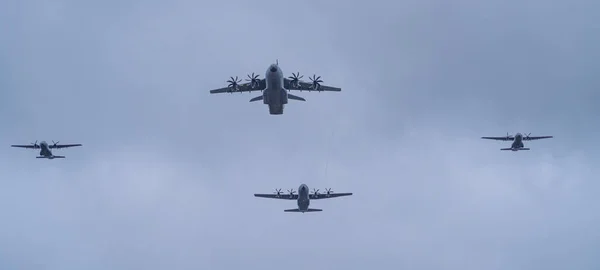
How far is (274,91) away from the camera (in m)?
74.6

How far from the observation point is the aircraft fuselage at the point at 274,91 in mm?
71062

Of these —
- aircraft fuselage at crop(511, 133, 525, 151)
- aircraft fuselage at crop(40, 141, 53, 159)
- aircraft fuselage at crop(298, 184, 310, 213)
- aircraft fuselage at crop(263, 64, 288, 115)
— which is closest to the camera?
aircraft fuselage at crop(263, 64, 288, 115)

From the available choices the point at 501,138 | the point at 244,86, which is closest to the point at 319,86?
the point at 244,86

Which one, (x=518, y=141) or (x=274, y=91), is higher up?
(x=518, y=141)

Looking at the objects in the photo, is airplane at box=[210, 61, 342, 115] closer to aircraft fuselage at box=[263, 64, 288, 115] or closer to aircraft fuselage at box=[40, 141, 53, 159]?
aircraft fuselage at box=[263, 64, 288, 115]

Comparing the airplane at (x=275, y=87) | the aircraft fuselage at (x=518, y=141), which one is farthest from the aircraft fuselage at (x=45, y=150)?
the aircraft fuselage at (x=518, y=141)

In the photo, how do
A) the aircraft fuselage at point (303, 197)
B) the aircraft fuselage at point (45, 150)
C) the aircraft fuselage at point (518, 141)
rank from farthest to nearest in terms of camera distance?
1. the aircraft fuselage at point (518, 141)
2. the aircraft fuselage at point (45, 150)
3. the aircraft fuselage at point (303, 197)

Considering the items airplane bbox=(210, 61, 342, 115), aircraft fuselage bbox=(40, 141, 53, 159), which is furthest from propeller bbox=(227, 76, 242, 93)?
aircraft fuselage bbox=(40, 141, 53, 159)

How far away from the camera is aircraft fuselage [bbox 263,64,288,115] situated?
7106 centimetres

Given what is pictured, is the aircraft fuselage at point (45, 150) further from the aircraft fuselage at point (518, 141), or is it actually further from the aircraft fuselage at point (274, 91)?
the aircraft fuselage at point (518, 141)

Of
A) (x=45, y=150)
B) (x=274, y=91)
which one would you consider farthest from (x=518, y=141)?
(x=45, y=150)

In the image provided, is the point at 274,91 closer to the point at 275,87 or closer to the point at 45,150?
the point at 275,87

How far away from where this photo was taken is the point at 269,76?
71.6 meters

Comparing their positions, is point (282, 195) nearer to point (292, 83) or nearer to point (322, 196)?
point (322, 196)
